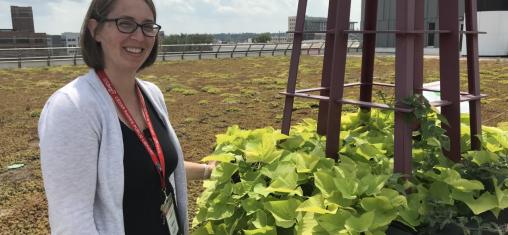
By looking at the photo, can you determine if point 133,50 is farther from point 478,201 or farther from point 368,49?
point 368,49

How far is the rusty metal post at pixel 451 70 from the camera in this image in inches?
109

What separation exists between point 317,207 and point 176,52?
2588 centimetres

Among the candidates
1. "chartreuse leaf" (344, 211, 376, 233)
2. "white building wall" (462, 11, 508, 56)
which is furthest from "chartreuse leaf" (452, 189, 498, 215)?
"white building wall" (462, 11, 508, 56)

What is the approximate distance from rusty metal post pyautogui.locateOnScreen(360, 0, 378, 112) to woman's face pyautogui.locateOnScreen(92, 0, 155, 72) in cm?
185

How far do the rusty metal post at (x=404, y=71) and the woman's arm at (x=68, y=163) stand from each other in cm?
143

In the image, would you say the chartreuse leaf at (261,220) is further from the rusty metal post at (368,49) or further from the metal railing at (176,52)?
the metal railing at (176,52)

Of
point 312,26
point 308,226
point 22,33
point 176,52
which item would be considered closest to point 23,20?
point 22,33

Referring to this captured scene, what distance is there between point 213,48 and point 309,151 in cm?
2700

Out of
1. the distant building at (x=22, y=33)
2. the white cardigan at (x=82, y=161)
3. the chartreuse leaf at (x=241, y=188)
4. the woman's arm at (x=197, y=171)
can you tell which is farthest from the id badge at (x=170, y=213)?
the distant building at (x=22, y=33)

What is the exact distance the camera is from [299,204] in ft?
7.42

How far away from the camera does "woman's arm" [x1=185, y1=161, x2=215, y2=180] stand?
2.79 meters

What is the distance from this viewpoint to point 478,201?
2221mm

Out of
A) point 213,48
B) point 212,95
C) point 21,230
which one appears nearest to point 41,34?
point 213,48

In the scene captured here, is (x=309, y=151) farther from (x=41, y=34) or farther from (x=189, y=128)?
(x=41, y=34)
